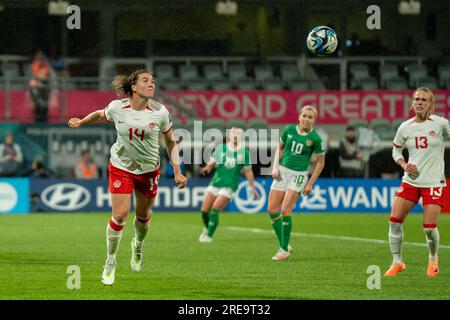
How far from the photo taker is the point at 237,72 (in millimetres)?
35031

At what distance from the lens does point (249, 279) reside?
14047 mm

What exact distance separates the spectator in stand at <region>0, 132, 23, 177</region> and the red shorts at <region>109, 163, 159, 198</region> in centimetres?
1657

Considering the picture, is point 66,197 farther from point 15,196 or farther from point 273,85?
point 273,85

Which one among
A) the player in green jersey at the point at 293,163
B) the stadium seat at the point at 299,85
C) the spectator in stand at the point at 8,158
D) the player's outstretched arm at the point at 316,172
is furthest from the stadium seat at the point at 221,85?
the player's outstretched arm at the point at 316,172

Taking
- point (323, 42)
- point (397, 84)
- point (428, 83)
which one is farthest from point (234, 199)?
point (323, 42)

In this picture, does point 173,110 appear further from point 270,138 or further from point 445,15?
point 445,15

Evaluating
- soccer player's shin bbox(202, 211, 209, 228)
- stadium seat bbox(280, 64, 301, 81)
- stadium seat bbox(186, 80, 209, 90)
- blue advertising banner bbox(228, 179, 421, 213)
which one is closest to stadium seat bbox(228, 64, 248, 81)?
stadium seat bbox(280, 64, 301, 81)

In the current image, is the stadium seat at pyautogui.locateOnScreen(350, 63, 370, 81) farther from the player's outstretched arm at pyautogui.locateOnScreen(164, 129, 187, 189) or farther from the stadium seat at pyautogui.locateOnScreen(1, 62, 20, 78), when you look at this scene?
the player's outstretched arm at pyautogui.locateOnScreen(164, 129, 187, 189)

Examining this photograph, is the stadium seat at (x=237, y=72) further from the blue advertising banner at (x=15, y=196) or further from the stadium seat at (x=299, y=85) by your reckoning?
the blue advertising banner at (x=15, y=196)

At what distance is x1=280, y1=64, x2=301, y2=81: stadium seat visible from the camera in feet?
114

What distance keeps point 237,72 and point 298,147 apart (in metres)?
17.8

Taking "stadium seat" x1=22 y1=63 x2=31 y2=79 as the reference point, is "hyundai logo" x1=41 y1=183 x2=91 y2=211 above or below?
below

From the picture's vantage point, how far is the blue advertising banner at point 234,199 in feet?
98.4

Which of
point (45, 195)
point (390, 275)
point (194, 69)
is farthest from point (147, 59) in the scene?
point (390, 275)
